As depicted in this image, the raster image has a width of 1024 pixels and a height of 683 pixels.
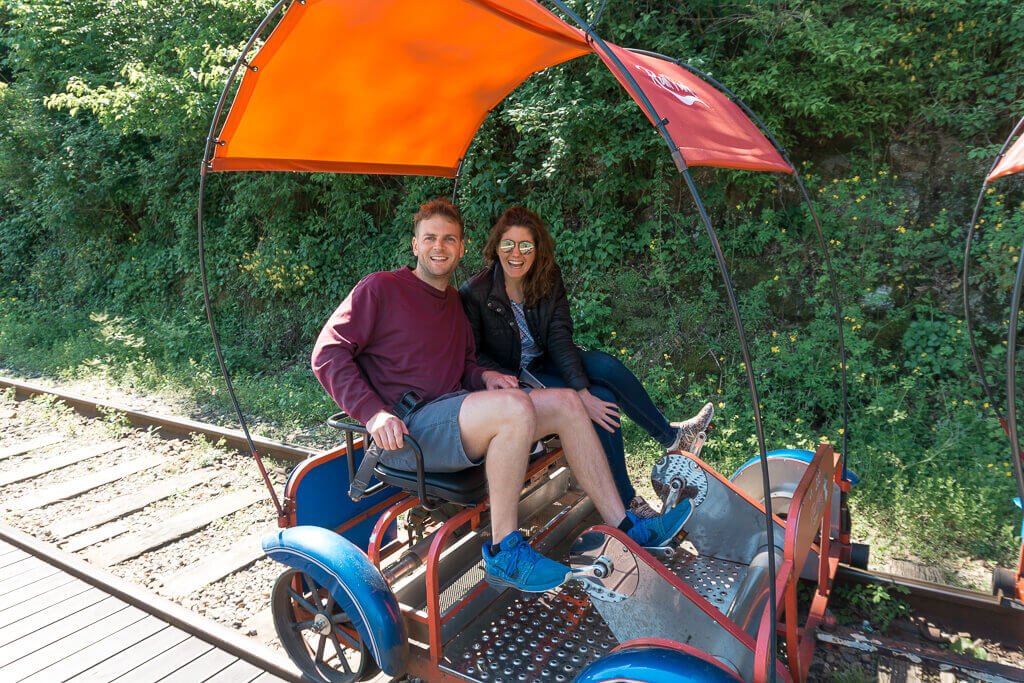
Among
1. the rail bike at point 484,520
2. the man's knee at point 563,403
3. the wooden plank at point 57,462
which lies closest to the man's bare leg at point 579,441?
the man's knee at point 563,403

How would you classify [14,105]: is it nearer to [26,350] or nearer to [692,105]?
[26,350]

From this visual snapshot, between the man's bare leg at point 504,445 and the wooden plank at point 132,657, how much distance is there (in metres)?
1.79

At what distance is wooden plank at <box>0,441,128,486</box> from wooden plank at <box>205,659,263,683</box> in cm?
330

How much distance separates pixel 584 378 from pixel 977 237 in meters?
3.88

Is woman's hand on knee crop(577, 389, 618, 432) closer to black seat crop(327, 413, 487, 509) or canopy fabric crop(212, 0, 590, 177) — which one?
black seat crop(327, 413, 487, 509)

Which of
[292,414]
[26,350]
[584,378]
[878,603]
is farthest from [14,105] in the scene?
[878,603]

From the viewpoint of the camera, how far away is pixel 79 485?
5.12 m

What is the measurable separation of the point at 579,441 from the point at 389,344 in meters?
0.95

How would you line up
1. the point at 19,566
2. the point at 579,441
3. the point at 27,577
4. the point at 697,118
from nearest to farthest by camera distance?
the point at 697,118
the point at 579,441
the point at 27,577
the point at 19,566

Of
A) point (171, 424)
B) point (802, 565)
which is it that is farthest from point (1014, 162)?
point (171, 424)

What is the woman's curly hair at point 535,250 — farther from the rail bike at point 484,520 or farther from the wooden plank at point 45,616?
the wooden plank at point 45,616

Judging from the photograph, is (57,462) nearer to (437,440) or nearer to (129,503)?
(129,503)

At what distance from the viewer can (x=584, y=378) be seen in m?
3.57

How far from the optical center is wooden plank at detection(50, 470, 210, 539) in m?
4.50
